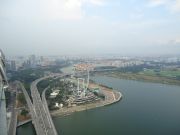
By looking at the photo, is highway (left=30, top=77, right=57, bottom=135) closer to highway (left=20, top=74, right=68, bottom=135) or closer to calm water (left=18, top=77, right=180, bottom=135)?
highway (left=20, top=74, right=68, bottom=135)

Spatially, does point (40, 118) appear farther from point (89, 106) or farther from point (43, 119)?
point (89, 106)

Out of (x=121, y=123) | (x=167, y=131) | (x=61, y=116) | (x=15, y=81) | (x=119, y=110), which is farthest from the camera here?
(x=15, y=81)

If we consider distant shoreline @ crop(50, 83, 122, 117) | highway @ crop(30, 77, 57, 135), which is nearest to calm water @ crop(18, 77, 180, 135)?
distant shoreline @ crop(50, 83, 122, 117)

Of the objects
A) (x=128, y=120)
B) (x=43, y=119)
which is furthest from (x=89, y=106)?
(x=43, y=119)

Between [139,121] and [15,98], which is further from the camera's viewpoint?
[15,98]

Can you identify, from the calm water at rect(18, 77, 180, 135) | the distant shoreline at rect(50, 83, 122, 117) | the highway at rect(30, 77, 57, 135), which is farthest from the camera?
the distant shoreline at rect(50, 83, 122, 117)

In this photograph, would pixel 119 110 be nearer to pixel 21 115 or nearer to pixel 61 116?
pixel 61 116

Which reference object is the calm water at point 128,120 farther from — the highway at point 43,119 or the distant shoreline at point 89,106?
the highway at point 43,119

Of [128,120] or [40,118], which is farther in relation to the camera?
[128,120]

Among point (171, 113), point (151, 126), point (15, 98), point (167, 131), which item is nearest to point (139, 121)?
point (151, 126)

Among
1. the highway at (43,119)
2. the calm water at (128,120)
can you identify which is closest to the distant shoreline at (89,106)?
the calm water at (128,120)

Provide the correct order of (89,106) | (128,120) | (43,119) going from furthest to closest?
(89,106) → (128,120) → (43,119)
